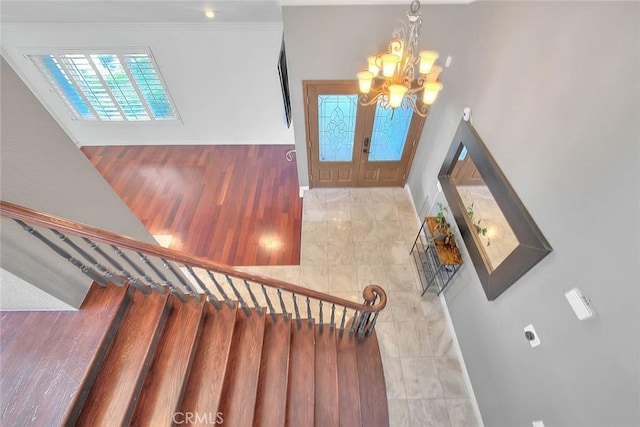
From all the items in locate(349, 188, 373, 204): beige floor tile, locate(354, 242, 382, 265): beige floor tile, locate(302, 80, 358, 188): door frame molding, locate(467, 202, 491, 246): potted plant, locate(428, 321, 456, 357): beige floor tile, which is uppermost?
locate(302, 80, 358, 188): door frame molding

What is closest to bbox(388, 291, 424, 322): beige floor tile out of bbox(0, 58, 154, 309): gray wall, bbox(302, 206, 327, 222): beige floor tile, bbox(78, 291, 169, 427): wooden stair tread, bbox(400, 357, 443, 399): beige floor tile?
bbox(400, 357, 443, 399): beige floor tile

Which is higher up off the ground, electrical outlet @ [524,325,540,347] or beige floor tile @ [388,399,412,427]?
electrical outlet @ [524,325,540,347]

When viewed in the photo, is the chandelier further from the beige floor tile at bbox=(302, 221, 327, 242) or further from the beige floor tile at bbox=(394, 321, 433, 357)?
the beige floor tile at bbox=(394, 321, 433, 357)

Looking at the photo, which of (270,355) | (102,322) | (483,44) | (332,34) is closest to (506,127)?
(483,44)

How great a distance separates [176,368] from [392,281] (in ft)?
8.39

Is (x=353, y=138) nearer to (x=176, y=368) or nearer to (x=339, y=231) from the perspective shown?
(x=339, y=231)

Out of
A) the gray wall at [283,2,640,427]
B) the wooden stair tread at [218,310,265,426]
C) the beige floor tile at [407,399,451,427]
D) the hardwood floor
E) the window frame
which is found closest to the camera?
the gray wall at [283,2,640,427]

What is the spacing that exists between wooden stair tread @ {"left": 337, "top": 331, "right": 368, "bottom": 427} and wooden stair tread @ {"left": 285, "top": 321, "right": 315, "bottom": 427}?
12.6 inches

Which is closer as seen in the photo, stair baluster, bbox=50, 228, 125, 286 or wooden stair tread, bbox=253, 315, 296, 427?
stair baluster, bbox=50, 228, 125, 286

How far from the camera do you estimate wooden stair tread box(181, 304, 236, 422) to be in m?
1.88

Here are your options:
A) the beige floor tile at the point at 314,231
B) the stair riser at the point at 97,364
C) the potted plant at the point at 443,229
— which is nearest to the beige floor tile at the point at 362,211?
the beige floor tile at the point at 314,231

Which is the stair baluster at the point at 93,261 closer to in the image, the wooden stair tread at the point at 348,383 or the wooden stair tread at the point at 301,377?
the wooden stair tread at the point at 301,377

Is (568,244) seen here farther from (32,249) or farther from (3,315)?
(3,315)

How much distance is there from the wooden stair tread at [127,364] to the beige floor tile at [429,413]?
7.81ft
